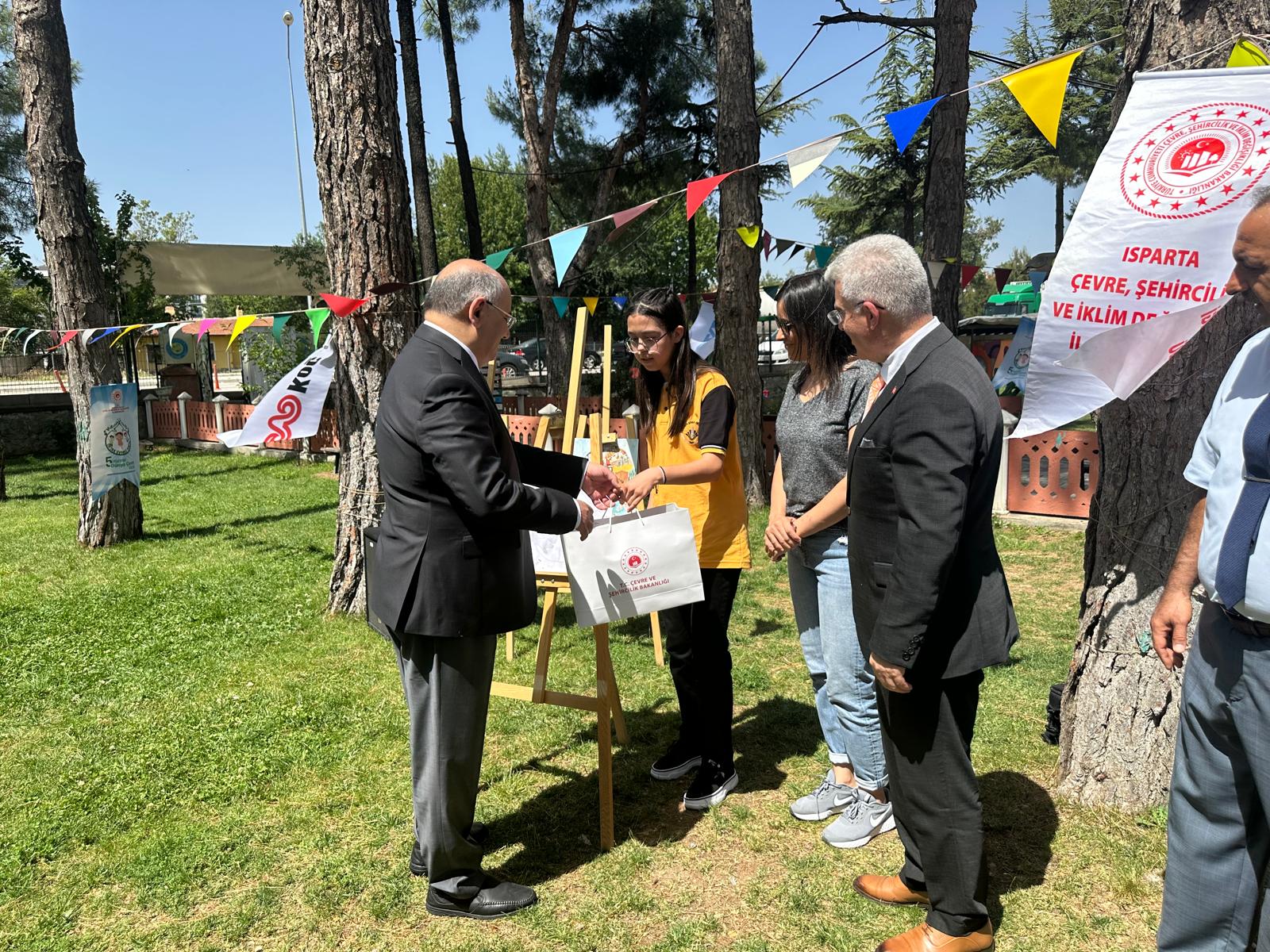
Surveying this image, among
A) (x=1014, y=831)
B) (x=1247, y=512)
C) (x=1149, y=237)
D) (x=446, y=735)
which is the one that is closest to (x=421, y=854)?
(x=446, y=735)

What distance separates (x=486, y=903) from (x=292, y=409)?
3.49m

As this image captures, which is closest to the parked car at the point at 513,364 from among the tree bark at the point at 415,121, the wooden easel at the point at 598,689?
the tree bark at the point at 415,121

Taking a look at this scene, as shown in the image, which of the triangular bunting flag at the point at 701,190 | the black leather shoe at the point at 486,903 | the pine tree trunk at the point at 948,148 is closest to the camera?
the black leather shoe at the point at 486,903

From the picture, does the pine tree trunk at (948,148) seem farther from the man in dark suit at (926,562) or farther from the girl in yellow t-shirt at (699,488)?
the man in dark suit at (926,562)

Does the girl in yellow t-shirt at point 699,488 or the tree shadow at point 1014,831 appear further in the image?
the girl in yellow t-shirt at point 699,488

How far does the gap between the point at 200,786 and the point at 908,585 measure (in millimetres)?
3039

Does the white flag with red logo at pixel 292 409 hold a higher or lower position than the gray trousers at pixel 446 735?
higher

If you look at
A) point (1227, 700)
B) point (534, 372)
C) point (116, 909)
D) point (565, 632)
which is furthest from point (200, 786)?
point (534, 372)

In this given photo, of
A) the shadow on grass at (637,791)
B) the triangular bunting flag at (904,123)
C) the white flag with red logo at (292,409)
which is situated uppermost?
the triangular bunting flag at (904,123)

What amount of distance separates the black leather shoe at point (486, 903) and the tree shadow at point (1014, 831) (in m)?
1.43

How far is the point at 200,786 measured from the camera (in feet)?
11.7

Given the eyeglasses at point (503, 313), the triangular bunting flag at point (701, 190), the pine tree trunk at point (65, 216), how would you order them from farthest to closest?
1. the pine tree trunk at point (65, 216)
2. the triangular bunting flag at point (701, 190)
3. the eyeglasses at point (503, 313)

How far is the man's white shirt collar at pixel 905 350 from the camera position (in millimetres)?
2219

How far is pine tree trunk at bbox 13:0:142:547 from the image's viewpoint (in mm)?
7891
